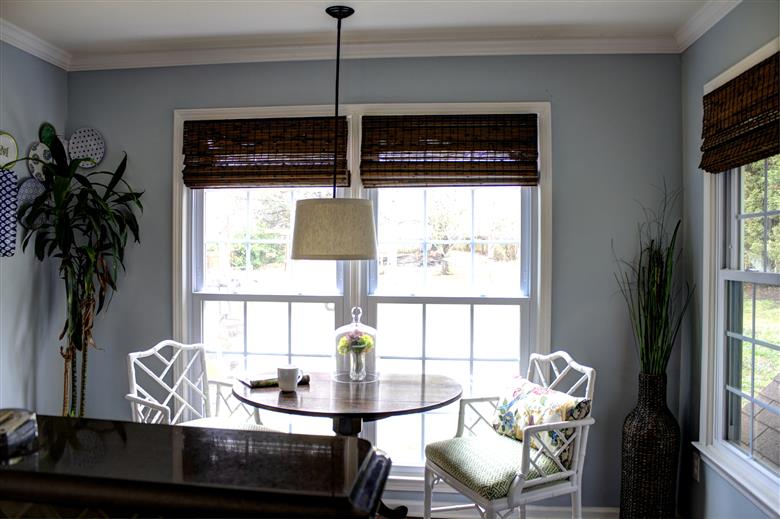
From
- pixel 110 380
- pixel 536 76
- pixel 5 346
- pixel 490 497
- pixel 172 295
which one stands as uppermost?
pixel 536 76

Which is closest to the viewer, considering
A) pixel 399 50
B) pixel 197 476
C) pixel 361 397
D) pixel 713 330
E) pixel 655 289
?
pixel 197 476

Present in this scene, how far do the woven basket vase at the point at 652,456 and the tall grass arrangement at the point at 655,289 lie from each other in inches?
5.7

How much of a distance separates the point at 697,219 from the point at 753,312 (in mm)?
551

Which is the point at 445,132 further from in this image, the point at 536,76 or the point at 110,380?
the point at 110,380

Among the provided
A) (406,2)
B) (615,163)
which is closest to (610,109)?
(615,163)

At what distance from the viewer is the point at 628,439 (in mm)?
2586

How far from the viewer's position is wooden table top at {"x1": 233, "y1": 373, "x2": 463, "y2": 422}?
2158mm

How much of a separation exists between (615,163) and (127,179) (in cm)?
267

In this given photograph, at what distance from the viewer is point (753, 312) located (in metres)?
2.25

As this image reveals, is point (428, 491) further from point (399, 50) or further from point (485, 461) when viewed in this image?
point (399, 50)

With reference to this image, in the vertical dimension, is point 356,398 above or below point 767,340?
below

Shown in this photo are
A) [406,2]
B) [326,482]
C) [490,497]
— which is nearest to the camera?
[326,482]

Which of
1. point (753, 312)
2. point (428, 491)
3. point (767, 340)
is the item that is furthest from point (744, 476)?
point (428, 491)

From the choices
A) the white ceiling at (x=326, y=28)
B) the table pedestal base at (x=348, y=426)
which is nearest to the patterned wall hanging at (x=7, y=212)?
the white ceiling at (x=326, y=28)
